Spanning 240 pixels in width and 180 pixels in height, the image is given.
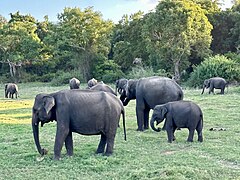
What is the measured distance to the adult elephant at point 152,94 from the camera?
548 inches

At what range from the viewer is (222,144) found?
10844 millimetres

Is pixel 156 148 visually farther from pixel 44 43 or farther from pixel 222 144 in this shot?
pixel 44 43

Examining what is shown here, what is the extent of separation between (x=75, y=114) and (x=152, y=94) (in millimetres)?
5141

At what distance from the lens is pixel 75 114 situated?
9305mm

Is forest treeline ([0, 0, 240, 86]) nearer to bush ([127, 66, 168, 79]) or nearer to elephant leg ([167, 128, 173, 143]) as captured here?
bush ([127, 66, 168, 79])

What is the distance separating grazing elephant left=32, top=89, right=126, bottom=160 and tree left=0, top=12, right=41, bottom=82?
44741 millimetres

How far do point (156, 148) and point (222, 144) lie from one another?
1.74 m

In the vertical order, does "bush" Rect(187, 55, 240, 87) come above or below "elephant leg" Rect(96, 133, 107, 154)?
above

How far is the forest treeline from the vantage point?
39375mm

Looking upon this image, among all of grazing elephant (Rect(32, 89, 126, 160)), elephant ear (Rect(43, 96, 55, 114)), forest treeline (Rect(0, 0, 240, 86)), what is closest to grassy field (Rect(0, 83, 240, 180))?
grazing elephant (Rect(32, 89, 126, 160))

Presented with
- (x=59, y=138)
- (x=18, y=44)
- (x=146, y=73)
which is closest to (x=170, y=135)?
(x=59, y=138)

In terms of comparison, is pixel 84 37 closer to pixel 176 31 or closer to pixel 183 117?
pixel 176 31

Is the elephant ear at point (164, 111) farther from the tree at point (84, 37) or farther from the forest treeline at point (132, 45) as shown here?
the tree at point (84, 37)

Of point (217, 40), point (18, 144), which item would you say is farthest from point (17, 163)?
point (217, 40)
